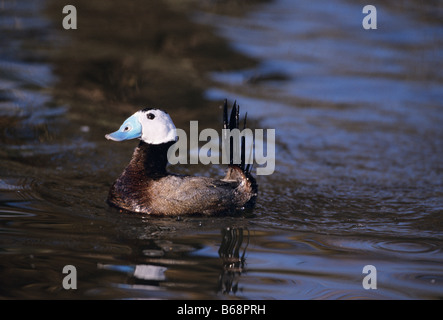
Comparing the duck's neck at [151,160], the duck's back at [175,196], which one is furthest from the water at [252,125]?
the duck's neck at [151,160]

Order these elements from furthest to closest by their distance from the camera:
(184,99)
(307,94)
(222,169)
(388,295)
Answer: (307,94) < (184,99) < (222,169) < (388,295)

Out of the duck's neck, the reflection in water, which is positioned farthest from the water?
the duck's neck

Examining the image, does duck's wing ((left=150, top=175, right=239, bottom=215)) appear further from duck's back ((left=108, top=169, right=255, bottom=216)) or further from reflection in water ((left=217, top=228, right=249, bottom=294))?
reflection in water ((left=217, top=228, right=249, bottom=294))

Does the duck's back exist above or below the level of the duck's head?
below

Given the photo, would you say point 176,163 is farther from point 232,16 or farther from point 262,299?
point 232,16

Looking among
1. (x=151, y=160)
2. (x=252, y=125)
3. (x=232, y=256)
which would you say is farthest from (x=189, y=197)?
(x=252, y=125)

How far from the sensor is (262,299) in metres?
4.89

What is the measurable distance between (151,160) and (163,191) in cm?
32

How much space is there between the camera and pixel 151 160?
6.36m

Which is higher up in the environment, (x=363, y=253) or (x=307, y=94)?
(x=307, y=94)

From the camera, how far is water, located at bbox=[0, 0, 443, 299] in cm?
525

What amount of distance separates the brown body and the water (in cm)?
13

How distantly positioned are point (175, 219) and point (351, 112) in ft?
16.8
